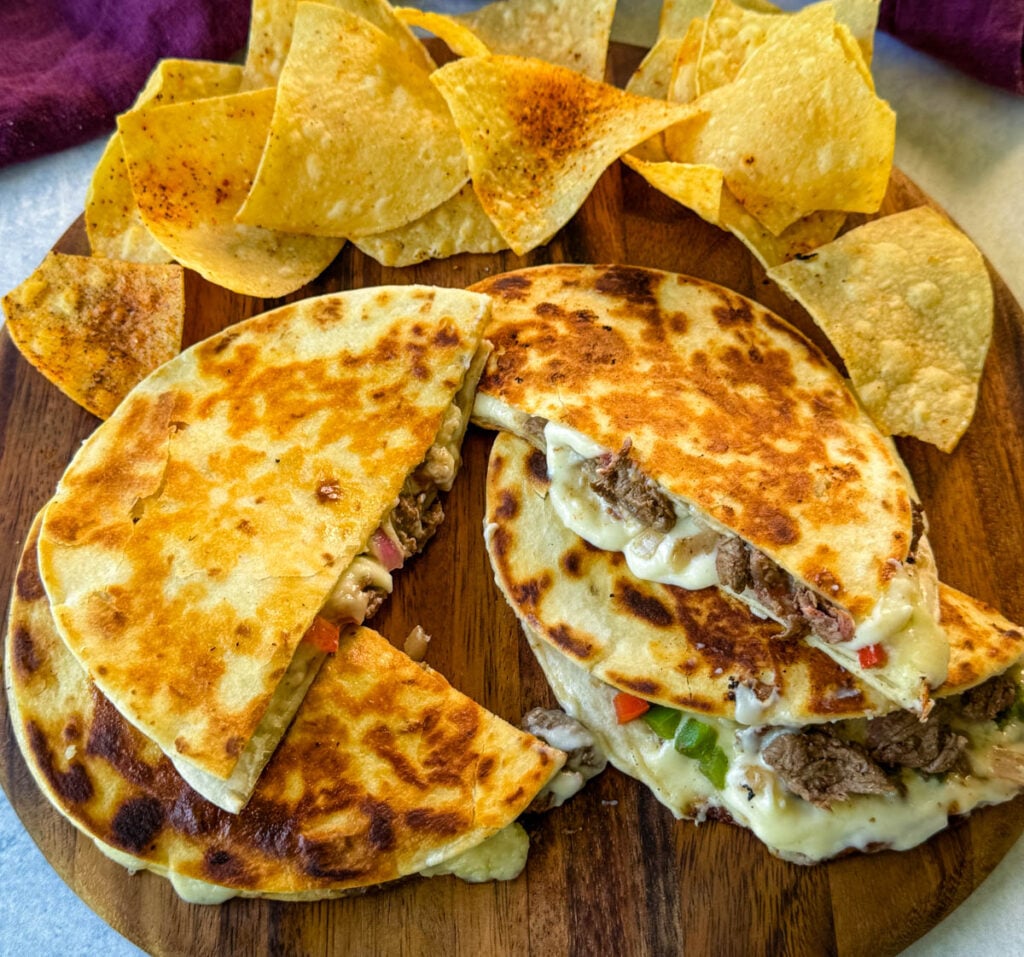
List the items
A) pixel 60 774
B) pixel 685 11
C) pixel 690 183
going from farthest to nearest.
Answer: pixel 685 11 < pixel 690 183 < pixel 60 774

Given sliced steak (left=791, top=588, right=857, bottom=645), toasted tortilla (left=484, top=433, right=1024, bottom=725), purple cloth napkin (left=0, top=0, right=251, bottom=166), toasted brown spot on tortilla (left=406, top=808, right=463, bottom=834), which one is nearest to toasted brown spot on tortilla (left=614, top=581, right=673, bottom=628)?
toasted tortilla (left=484, top=433, right=1024, bottom=725)

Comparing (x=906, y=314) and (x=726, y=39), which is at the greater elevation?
(x=726, y=39)

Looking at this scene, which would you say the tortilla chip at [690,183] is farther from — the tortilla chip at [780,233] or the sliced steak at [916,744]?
the sliced steak at [916,744]

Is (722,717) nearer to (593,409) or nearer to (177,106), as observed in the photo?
(593,409)

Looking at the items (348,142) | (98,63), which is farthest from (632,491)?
(98,63)

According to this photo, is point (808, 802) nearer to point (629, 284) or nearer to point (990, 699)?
point (990, 699)
